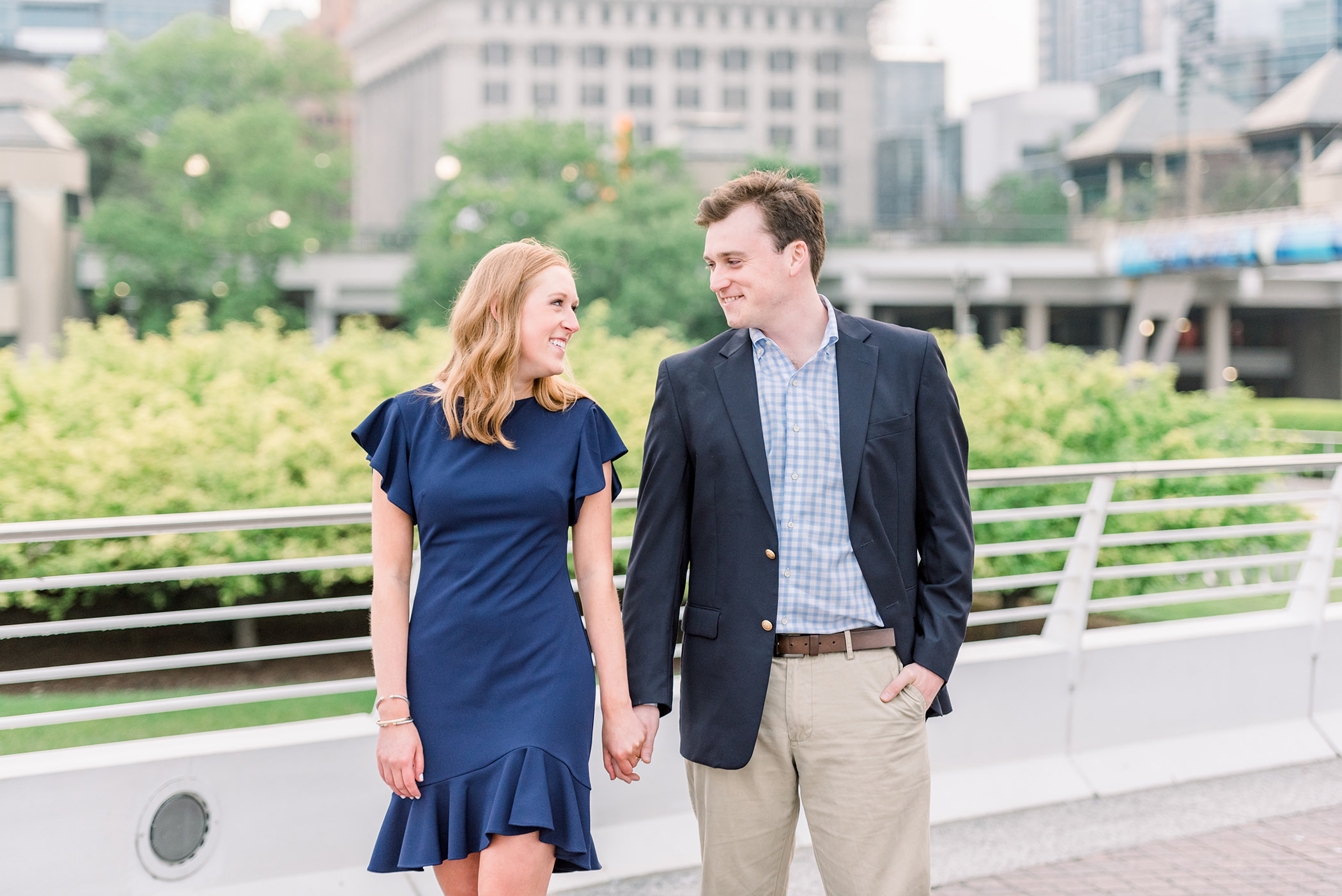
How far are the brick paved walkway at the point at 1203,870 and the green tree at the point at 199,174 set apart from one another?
45.0m

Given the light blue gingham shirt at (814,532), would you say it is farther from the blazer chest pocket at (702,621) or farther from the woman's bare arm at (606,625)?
the woman's bare arm at (606,625)

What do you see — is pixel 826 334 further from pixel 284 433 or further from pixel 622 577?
pixel 284 433

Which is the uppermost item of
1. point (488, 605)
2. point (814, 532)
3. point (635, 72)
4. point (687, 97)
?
point (635, 72)

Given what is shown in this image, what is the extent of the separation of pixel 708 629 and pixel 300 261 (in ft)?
186

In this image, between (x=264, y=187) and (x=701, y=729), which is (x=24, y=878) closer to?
(x=701, y=729)

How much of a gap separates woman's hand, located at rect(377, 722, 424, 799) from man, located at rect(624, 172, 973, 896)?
0.53m

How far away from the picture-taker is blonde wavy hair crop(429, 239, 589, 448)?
2648 mm

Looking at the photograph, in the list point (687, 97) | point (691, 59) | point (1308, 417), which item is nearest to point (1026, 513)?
point (1308, 417)

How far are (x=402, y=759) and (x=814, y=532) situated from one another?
1.05 metres

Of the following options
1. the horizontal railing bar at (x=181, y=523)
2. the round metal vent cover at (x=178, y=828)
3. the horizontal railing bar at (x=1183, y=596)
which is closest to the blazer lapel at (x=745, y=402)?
the horizontal railing bar at (x=181, y=523)

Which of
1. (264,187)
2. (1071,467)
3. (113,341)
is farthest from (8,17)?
(1071,467)

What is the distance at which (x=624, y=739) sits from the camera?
2.78m

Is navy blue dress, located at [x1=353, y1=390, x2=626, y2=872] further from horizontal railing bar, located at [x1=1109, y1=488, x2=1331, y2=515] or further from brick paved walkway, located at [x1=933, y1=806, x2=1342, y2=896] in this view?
horizontal railing bar, located at [x1=1109, y1=488, x2=1331, y2=515]

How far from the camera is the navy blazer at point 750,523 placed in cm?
282
